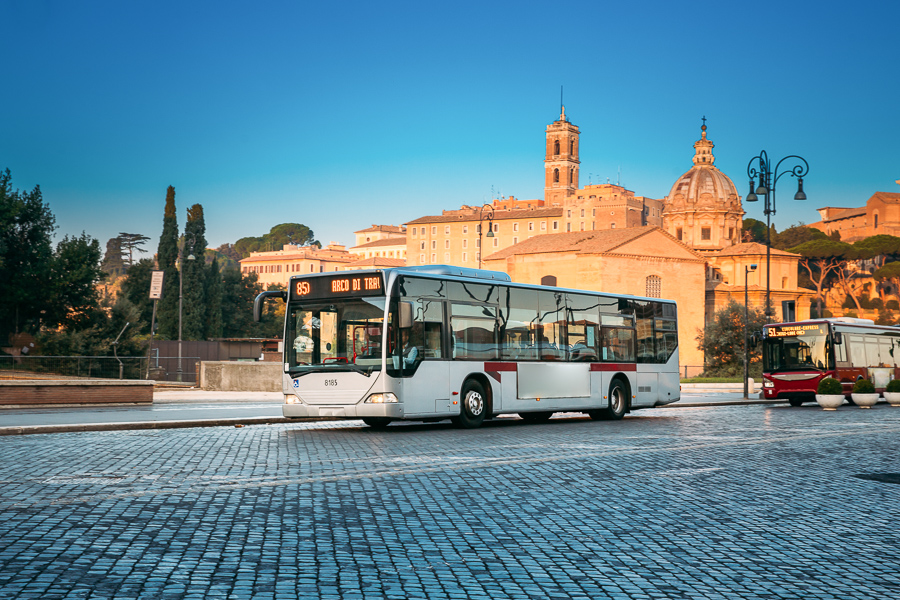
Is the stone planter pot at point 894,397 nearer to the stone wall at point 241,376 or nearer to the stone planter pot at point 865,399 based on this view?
the stone planter pot at point 865,399

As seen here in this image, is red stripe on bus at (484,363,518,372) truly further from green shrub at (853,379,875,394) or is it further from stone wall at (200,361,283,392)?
green shrub at (853,379,875,394)

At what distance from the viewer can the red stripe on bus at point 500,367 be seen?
17578 millimetres

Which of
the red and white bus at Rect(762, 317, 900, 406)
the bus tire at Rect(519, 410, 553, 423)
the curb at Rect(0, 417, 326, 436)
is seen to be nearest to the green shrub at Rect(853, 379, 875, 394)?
the red and white bus at Rect(762, 317, 900, 406)

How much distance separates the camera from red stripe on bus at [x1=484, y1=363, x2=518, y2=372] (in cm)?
1758

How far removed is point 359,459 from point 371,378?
4.38 m

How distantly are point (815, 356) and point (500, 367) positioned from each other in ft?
54.7

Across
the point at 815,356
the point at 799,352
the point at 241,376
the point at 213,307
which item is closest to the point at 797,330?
the point at 799,352

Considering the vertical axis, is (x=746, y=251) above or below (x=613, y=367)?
above

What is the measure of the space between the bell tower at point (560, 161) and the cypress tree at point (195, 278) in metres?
95.1

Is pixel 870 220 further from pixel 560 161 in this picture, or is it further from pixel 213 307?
pixel 213 307

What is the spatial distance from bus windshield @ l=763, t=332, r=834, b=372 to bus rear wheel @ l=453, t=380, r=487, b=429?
17.0 m

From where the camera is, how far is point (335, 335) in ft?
53.3

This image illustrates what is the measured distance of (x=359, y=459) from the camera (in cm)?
1146

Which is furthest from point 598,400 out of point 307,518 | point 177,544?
point 177,544
